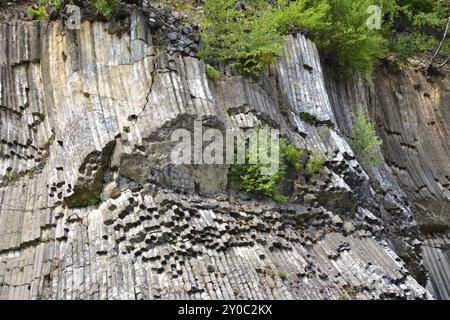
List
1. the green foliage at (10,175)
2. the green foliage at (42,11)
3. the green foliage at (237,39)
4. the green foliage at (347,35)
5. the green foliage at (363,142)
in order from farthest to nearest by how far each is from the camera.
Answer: the green foliage at (347,35) < the green foliage at (363,142) < the green foliage at (42,11) < the green foliage at (237,39) < the green foliage at (10,175)

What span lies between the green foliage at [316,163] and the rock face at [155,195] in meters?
0.19

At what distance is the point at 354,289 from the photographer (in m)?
13.1

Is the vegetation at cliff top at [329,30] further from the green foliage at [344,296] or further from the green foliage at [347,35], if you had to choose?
the green foliage at [344,296]

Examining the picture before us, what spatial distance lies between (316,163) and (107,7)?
252 inches

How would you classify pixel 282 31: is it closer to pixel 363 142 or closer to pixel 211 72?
pixel 211 72

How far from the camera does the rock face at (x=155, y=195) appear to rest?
12.2 metres

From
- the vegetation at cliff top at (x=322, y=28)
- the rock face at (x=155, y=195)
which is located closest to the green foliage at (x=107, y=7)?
the vegetation at cliff top at (x=322, y=28)

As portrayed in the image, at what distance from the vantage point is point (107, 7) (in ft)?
50.3

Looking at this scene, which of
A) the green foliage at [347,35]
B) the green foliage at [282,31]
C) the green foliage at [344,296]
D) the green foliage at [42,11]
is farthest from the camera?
the green foliage at [347,35]

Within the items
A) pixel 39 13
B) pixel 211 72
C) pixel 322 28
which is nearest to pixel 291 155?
pixel 211 72

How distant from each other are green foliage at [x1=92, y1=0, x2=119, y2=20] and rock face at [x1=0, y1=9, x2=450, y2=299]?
36cm

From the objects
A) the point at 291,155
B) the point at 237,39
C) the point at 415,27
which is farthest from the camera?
the point at 415,27

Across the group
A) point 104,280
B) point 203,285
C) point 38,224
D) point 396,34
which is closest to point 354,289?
point 203,285

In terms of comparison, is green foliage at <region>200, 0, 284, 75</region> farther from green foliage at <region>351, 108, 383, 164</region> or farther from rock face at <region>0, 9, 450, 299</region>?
green foliage at <region>351, 108, 383, 164</region>
